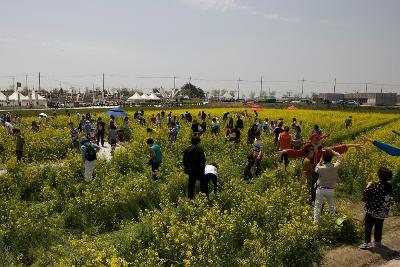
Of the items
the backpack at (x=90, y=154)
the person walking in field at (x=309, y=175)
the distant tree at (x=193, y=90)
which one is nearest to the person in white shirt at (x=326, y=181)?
the person walking in field at (x=309, y=175)

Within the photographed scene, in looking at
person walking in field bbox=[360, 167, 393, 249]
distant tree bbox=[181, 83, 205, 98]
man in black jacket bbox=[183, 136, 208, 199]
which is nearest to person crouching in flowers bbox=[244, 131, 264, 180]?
man in black jacket bbox=[183, 136, 208, 199]

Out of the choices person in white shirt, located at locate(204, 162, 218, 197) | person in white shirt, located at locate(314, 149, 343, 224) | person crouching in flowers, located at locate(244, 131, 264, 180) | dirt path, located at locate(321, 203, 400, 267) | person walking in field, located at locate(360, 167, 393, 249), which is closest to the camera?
dirt path, located at locate(321, 203, 400, 267)

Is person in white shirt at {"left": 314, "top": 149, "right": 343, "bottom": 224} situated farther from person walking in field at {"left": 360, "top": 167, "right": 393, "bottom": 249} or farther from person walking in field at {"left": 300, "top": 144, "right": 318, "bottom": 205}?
person walking in field at {"left": 300, "top": 144, "right": 318, "bottom": 205}

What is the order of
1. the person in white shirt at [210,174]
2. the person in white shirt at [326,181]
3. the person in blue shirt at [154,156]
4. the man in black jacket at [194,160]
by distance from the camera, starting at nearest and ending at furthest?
the person in white shirt at [326,181] < the man in black jacket at [194,160] < the person in white shirt at [210,174] < the person in blue shirt at [154,156]

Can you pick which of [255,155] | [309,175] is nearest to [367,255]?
[309,175]

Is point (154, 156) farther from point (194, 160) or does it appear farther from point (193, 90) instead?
point (193, 90)

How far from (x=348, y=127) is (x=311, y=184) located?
2171 centimetres

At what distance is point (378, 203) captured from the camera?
7289 mm

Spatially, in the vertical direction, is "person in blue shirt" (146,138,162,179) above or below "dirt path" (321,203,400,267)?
above

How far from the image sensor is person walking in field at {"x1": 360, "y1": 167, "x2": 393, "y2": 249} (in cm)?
729

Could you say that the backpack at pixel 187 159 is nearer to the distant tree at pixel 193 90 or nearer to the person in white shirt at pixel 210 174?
the person in white shirt at pixel 210 174

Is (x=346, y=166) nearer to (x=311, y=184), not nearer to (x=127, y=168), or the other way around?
(x=311, y=184)

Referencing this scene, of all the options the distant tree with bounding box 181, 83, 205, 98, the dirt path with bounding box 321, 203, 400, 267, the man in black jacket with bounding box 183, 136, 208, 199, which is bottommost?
the dirt path with bounding box 321, 203, 400, 267

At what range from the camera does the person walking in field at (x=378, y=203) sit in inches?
287
